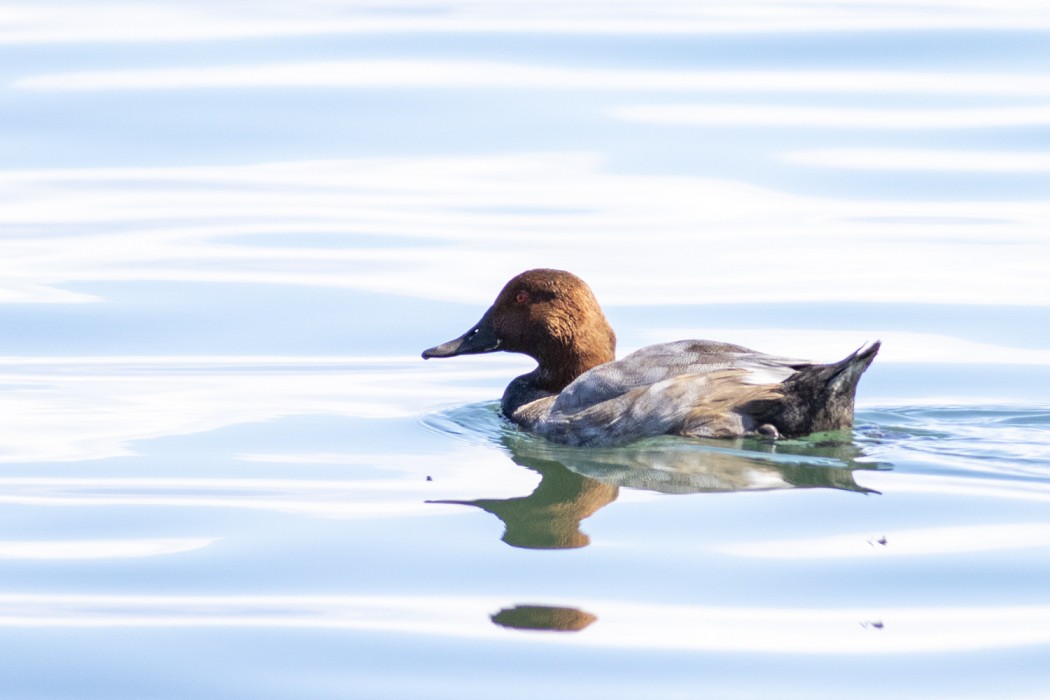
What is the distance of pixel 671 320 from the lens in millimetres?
11000

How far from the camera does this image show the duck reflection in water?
22.3 feet

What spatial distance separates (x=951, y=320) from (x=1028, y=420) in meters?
2.52

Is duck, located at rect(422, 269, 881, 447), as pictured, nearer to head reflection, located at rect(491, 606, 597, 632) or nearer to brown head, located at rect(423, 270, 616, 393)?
brown head, located at rect(423, 270, 616, 393)

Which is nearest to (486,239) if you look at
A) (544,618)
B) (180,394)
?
(180,394)

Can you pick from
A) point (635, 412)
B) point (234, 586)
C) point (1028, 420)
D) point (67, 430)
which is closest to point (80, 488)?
point (67, 430)

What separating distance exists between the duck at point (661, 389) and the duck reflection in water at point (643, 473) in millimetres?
83

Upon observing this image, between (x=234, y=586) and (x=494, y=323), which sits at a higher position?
(x=494, y=323)

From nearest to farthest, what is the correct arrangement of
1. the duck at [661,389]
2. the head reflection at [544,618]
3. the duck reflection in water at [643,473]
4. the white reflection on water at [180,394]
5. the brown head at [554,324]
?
1. the head reflection at [544,618]
2. the duck reflection in water at [643,473]
3. the duck at [661,389]
4. the white reflection on water at [180,394]
5. the brown head at [554,324]

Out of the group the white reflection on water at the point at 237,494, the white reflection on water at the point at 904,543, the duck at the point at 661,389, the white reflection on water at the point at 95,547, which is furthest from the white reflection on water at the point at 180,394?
the white reflection on water at the point at 904,543

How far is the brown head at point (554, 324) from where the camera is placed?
898 cm

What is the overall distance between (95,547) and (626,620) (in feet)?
7.05

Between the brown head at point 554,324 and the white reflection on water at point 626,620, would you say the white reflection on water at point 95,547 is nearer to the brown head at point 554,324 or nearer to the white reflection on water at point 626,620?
the white reflection on water at point 626,620

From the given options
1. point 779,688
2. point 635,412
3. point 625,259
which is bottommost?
point 779,688

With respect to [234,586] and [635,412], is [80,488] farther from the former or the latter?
[635,412]
